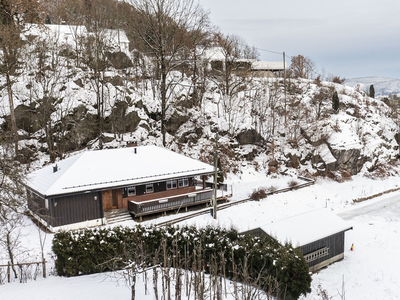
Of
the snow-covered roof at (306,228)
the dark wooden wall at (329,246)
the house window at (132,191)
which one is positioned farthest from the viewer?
the house window at (132,191)

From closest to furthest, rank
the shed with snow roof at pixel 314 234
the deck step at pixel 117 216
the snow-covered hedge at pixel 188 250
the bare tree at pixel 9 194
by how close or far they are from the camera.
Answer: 1. the bare tree at pixel 9 194
2. the snow-covered hedge at pixel 188 250
3. the shed with snow roof at pixel 314 234
4. the deck step at pixel 117 216

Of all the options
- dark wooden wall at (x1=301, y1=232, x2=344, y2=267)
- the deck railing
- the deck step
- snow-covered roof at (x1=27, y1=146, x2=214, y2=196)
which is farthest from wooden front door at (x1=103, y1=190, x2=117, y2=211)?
dark wooden wall at (x1=301, y1=232, x2=344, y2=267)

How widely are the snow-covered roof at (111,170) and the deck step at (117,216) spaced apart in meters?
2.66

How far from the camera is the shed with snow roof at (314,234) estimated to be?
732 inches

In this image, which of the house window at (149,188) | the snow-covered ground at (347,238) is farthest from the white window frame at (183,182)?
the snow-covered ground at (347,238)

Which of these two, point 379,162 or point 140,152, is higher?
point 140,152

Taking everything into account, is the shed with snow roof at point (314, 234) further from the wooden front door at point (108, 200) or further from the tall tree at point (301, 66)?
the tall tree at point (301, 66)

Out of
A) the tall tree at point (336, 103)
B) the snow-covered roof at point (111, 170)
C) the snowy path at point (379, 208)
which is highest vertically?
the tall tree at point (336, 103)

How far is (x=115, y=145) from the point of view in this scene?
3803 centimetres

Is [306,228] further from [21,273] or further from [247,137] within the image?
[247,137]

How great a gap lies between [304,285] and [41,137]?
33.6 meters

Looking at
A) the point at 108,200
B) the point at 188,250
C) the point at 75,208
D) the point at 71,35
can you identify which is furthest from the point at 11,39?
the point at 188,250

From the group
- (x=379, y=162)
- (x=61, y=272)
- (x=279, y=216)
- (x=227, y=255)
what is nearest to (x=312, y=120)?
(x=379, y=162)

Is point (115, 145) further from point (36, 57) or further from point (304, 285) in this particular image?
point (304, 285)
